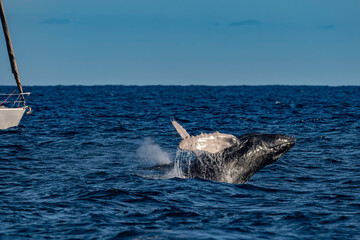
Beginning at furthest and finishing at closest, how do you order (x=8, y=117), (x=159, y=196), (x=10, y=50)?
1. (x=10, y=50)
2. (x=8, y=117)
3. (x=159, y=196)

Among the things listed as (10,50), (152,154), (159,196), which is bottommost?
(152,154)

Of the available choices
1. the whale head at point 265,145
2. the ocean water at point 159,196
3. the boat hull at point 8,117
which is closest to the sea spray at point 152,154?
the ocean water at point 159,196

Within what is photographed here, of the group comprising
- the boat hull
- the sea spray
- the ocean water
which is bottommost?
the sea spray

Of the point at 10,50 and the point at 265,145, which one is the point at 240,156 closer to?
the point at 265,145

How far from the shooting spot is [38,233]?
9.38 meters

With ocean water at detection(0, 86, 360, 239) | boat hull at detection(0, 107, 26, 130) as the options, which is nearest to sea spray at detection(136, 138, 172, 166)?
ocean water at detection(0, 86, 360, 239)

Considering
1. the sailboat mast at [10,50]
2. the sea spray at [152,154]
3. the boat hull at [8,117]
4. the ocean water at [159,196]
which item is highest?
the sailboat mast at [10,50]

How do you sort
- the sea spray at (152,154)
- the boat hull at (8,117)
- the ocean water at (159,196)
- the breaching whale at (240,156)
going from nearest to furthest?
the ocean water at (159,196)
the breaching whale at (240,156)
the sea spray at (152,154)
the boat hull at (8,117)

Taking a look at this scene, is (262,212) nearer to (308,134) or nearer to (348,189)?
(348,189)

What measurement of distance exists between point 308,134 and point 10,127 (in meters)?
18.9

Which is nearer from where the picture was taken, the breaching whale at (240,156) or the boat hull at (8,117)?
the breaching whale at (240,156)

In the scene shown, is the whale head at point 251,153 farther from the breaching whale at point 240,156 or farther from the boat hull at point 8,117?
the boat hull at point 8,117

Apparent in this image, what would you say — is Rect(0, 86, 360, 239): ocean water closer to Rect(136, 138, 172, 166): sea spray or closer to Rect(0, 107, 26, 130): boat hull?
Rect(136, 138, 172, 166): sea spray

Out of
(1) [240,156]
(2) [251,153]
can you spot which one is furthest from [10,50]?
(2) [251,153]
